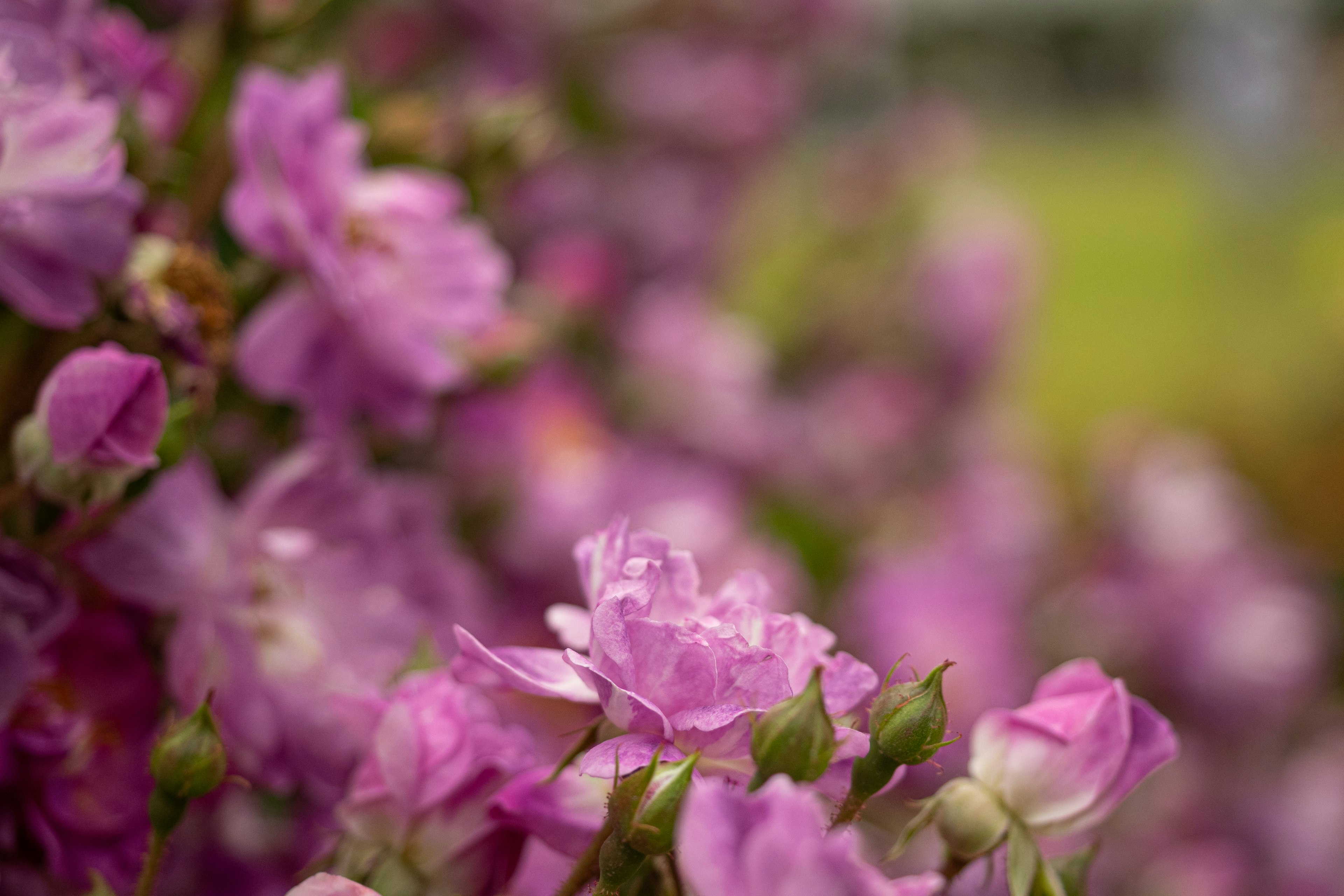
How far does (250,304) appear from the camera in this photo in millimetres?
339

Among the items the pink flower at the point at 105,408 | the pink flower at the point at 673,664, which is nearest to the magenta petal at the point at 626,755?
the pink flower at the point at 673,664

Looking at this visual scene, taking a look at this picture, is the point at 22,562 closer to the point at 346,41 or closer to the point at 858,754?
the point at 858,754

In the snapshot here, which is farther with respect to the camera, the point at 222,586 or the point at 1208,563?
the point at 1208,563

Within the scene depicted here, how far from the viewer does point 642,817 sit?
18cm

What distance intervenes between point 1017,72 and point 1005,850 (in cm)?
980

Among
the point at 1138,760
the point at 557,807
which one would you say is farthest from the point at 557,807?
the point at 1138,760

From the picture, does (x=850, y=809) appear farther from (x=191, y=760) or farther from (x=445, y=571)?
(x=445, y=571)

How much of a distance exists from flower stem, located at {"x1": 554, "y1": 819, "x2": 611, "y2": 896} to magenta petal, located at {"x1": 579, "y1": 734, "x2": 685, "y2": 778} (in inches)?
0.4

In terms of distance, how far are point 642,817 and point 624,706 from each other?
19mm

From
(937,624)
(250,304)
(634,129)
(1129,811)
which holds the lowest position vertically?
(1129,811)

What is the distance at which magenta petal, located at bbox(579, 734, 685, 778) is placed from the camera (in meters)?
0.18

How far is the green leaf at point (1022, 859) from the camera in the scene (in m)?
0.21

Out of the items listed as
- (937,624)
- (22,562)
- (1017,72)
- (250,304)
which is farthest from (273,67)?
(1017,72)

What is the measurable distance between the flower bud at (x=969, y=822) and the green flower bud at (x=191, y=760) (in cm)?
12
